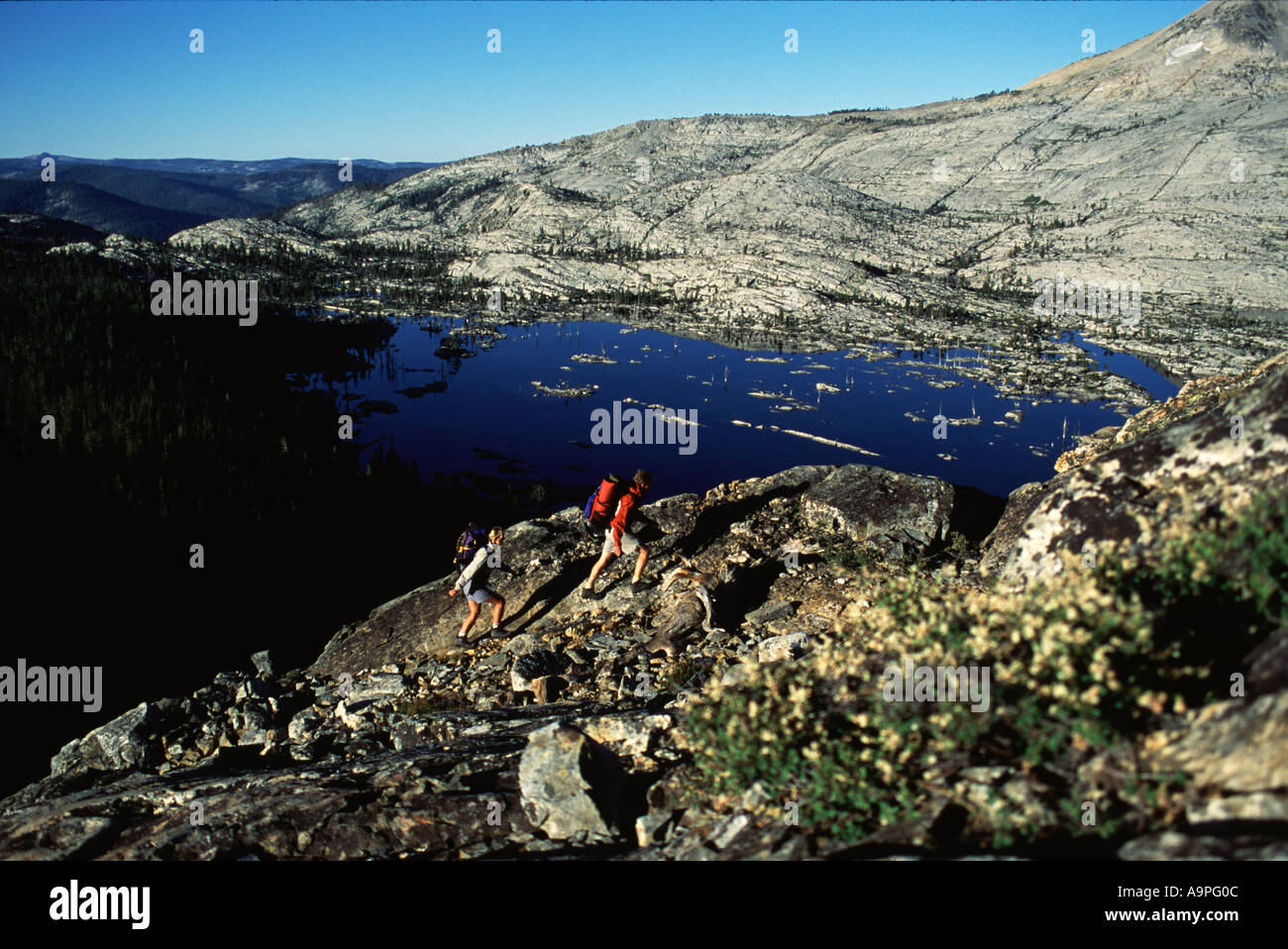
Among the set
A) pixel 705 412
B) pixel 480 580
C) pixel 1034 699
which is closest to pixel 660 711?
pixel 1034 699

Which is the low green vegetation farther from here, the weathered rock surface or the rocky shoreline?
the weathered rock surface

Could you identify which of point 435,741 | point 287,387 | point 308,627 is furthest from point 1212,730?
point 287,387

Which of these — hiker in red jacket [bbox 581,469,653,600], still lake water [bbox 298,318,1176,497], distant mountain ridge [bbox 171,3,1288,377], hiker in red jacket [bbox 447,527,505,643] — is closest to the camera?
hiker in red jacket [bbox 581,469,653,600]

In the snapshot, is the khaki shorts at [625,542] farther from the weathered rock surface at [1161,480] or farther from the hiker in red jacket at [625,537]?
the weathered rock surface at [1161,480]

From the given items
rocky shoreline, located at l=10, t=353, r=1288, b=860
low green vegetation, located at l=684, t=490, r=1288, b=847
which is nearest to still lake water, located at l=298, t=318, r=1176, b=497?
rocky shoreline, located at l=10, t=353, r=1288, b=860

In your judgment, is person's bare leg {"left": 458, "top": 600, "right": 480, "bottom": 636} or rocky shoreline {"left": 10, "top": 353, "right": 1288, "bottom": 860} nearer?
rocky shoreline {"left": 10, "top": 353, "right": 1288, "bottom": 860}

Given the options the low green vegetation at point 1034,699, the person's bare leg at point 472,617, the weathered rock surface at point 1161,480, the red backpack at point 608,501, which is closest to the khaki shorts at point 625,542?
the red backpack at point 608,501
